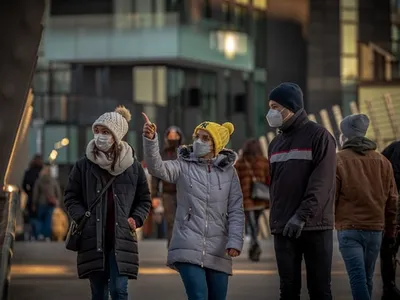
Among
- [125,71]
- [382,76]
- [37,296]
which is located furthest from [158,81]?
[37,296]

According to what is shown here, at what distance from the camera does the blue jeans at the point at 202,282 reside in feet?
33.6

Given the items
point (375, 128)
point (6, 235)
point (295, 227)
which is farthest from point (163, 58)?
point (295, 227)

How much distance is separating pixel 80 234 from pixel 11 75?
28.0ft

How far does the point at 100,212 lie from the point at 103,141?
505mm

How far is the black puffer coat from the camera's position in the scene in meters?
10.7

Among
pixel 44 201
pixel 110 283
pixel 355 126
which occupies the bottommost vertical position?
pixel 44 201

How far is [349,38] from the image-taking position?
61.8 metres

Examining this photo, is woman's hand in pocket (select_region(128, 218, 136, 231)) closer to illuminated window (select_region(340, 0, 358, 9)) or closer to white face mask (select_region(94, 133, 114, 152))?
white face mask (select_region(94, 133, 114, 152))

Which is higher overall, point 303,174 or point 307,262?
point 303,174

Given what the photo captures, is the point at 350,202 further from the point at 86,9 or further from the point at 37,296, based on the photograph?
the point at 86,9

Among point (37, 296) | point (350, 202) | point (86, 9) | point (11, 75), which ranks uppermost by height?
point (86, 9)

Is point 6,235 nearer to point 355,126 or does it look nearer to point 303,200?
point 355,126

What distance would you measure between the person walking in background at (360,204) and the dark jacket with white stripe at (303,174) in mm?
1657

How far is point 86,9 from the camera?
66.9m
